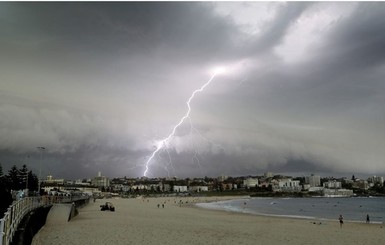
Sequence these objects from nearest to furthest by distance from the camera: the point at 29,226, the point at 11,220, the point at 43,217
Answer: the point at 11,220 → the point at 29,226 → the point at 43,217

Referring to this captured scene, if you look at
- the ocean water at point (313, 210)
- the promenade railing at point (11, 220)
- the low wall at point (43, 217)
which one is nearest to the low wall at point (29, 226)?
the low wall at point (43, 217)

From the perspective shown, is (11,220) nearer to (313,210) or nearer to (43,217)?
(43,217)

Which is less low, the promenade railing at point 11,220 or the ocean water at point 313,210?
the promenade railing at point 11,220

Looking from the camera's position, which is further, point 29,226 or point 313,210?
point 313,210

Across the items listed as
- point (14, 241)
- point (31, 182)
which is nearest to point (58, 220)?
point (14, 241)

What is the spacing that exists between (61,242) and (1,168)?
85.7 meters

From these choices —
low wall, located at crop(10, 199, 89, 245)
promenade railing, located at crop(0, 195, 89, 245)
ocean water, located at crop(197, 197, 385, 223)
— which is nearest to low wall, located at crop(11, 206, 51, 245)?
low wall, located at crop(10, 199, 89, 245)

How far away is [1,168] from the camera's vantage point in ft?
308

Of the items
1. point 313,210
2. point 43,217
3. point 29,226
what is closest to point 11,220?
point 29,226

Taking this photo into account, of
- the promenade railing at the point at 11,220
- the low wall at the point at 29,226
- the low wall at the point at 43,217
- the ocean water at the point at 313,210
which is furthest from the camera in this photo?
the ocean water at the point at 313,210

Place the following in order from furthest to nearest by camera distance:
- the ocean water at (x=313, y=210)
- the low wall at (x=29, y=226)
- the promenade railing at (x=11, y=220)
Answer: the ocean water at (x=313, y=210) < the low wall at (x=29, y=226) < the promenade railing at (x=11, y=220)

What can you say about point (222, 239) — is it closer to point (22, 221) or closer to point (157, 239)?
point (157, 239)

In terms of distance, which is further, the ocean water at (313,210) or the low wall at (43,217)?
the ocean water at (313,210)

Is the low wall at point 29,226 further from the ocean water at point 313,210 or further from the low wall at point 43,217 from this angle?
the ocean water at point 313,210
